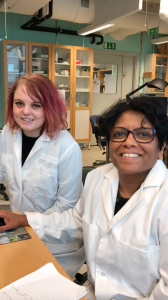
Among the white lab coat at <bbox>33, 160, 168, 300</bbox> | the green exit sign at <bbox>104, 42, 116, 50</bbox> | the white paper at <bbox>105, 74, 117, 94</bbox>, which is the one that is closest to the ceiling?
the green exit sign at <bbox>104, 42, 116, 50</bbox>

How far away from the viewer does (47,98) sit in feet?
5.10

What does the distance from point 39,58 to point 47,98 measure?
4.77 meters

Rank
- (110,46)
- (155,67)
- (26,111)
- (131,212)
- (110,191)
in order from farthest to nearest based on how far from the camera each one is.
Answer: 1. (155,67)
2. (110,46)
3. (26,111)
4. (110,191)
5. (131,212)

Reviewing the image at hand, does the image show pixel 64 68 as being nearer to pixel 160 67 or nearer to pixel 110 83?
pixel 110 83

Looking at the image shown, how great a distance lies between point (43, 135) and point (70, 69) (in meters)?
4.97

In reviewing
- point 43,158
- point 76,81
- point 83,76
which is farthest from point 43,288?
point 76,81

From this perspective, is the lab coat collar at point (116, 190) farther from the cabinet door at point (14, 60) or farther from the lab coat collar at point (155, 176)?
the cabinet door at point (14, 60)

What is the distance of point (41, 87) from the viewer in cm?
155

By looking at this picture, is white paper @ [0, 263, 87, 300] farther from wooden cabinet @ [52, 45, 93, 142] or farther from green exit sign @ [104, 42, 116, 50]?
green exit sign @ [104, 42, 116, 50]

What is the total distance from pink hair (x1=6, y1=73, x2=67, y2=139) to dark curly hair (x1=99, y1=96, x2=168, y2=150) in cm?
53

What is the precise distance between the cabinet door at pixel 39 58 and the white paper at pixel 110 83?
1.95m

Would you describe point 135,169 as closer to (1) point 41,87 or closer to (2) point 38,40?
(1) point 41,87

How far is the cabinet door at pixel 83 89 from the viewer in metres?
6.44

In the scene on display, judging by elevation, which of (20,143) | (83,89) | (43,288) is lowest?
(43,288)
